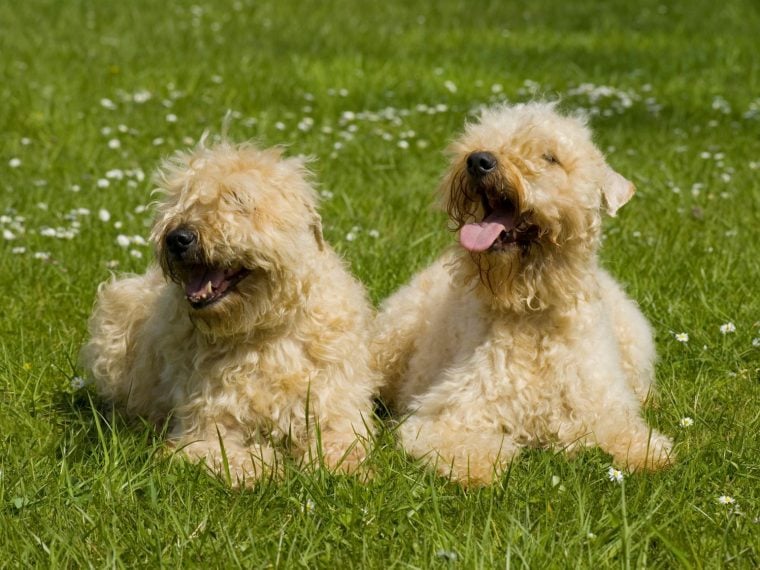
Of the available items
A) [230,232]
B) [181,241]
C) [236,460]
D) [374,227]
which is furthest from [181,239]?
[374,227]

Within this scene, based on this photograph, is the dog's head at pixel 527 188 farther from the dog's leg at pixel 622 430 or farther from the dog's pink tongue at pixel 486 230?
the dog's leg at pixel 622 430

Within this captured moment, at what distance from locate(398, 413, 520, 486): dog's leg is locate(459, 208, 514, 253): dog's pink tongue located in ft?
2.48

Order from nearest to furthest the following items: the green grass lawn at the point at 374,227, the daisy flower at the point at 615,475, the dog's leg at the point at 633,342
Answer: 1. the green grass lawn at the point at 374,227
2. the daisy flower at the point at 615,475
3. the dog's leg at the point at 633,342

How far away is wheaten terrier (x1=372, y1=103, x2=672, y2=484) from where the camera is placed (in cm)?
429

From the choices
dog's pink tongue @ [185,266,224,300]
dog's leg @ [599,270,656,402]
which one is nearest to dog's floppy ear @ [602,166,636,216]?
dog's leg @ [599,270,656,402]

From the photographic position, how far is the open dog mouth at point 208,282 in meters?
4.21

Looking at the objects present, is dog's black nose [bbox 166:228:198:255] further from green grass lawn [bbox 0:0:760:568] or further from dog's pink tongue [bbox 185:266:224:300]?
green grass lawn [bbox 0:0:760:568]

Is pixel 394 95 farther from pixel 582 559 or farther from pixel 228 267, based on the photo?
pixel 582 559

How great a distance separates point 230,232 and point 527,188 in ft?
3.89

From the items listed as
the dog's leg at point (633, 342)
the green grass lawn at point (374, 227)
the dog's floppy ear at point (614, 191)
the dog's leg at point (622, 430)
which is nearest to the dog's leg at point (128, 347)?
the green grass lawn at point (374, 227)

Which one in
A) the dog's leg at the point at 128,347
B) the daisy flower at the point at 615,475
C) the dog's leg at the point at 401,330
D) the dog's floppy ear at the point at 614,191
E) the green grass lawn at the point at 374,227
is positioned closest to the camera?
the green grass lawn at the point at 374,227

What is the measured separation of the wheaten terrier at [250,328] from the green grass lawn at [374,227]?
0.24 metres

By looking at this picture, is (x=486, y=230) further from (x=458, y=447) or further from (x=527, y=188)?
(x=458, y=447)

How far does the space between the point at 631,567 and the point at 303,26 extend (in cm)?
1217
